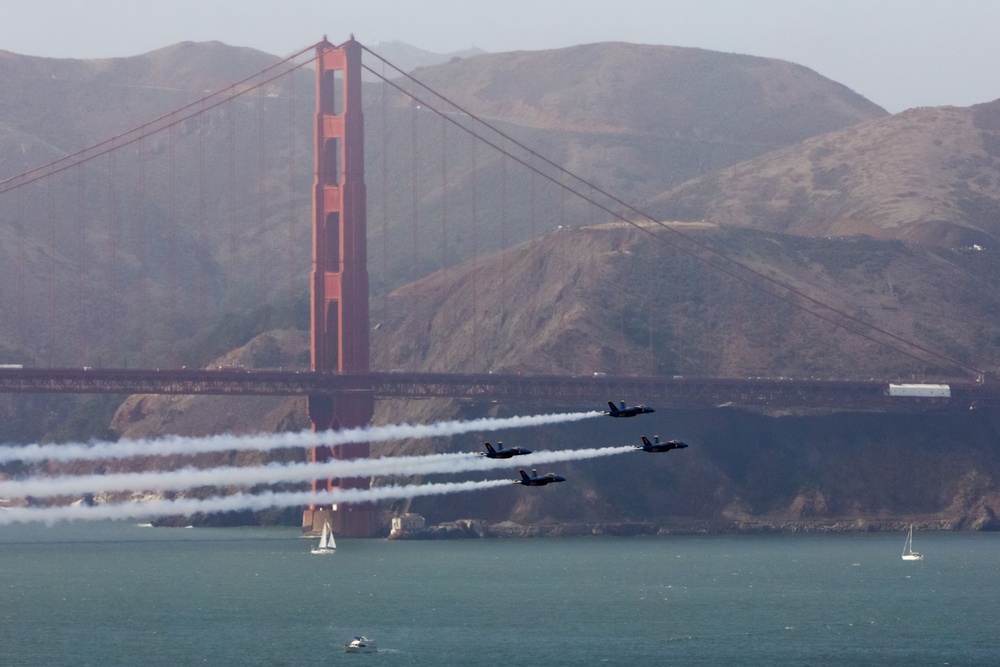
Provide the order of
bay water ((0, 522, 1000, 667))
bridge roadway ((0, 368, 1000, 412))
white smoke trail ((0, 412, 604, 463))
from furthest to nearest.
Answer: bridge roadway ((0, 368, 1000, 412)) < white smoke trail ((0, 412, 604, 463)) < bay water ((0, 522, 1000, 667))

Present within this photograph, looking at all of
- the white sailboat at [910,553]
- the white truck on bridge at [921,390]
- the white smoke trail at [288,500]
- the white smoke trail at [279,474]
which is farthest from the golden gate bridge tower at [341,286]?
the white truck on bridge at [921,390]

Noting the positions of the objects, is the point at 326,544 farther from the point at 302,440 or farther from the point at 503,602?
the point at 503,602

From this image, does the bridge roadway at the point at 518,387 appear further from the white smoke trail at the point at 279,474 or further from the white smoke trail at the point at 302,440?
the white smoke trail at the point at 279,474

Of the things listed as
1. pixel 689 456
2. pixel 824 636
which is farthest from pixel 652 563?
pixel 824 636

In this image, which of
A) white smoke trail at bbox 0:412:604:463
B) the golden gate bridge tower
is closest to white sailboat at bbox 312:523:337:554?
the golden gate bridge tower

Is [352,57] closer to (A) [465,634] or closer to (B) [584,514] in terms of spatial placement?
(B) [584,514]

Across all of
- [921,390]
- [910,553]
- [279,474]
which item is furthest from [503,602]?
[921,390]

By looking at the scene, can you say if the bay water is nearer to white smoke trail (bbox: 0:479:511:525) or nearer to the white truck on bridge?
white smoke trail (bbox: 0:479:511:525)
